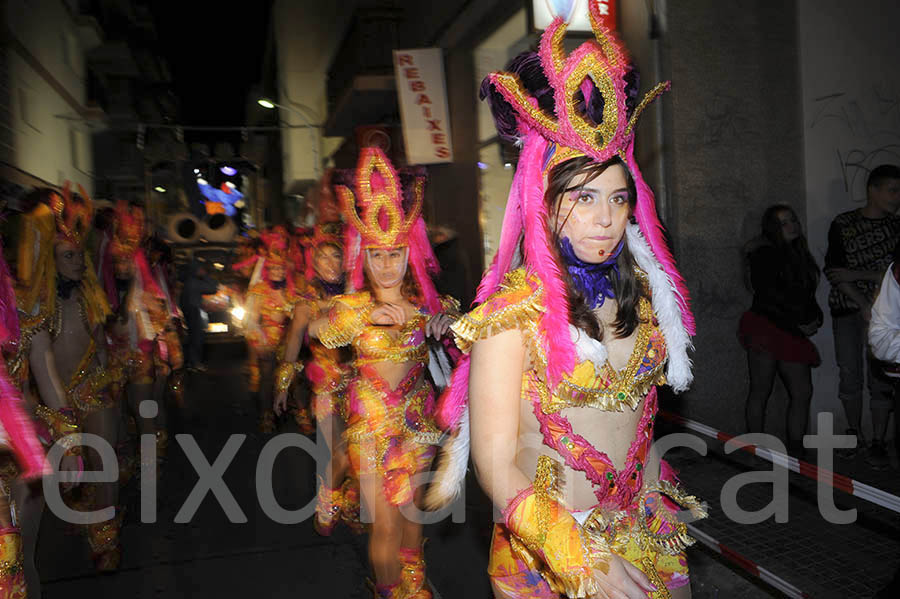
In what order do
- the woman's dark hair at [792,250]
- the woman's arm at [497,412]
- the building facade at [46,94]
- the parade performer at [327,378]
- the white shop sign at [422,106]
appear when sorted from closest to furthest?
the woman's arm at [497,412], the parade performer at [327,378], the woman's dark hair at [792,250], the white shop sign at [422,106], the building facade at [46,94]

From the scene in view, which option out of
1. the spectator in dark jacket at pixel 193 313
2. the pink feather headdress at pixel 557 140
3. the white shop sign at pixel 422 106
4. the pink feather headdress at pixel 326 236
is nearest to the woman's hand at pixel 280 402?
the pink feather headdress at pixel 326 236

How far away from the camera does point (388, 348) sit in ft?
13.0

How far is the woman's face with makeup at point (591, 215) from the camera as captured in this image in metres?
2.06

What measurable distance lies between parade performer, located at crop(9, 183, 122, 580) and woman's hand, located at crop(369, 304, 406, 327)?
1542 millimetres

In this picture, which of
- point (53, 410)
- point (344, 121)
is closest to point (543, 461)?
point (53, 410)

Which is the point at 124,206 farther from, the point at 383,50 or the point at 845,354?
the point at 383,50

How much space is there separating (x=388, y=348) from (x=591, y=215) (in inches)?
82.4

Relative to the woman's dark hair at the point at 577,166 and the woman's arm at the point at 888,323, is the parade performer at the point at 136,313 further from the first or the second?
the woman's arm at the point at 888,323

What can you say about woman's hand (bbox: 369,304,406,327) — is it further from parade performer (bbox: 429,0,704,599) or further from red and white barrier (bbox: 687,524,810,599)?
red and white barrier (bbox: 687,524,810,599)

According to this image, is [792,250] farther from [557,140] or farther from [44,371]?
[44,371]

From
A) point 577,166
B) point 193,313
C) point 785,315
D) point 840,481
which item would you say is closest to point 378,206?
point 577,166

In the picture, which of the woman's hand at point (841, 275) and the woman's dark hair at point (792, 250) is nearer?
the woman's hand at point (841, 275)

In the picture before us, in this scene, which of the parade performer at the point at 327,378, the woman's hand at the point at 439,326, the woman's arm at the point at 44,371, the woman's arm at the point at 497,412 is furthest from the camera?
the parade performer at the point at 327,378

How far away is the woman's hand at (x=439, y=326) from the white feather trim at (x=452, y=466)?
3.31 ft
